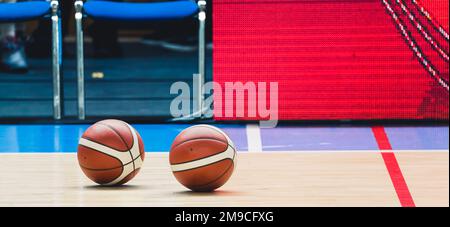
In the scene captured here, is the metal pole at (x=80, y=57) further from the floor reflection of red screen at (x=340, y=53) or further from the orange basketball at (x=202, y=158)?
the orange basketball at (x=202, y=158)

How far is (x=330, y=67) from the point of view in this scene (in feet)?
26.2

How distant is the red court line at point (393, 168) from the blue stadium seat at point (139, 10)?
1.79 metres

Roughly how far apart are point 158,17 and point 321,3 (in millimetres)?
1343

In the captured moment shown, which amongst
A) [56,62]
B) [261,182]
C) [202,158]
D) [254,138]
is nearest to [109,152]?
[202,158]

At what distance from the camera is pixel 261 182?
19.8 ft

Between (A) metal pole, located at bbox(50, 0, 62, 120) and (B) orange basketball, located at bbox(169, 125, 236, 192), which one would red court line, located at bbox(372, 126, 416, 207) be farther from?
(A) metal pole, located at bbox(50, 0, 62, 120)

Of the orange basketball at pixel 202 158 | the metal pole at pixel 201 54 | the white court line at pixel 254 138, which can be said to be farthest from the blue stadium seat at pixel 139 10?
the orange basketball at pixel 202 158

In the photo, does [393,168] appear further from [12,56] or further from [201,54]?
[12,56]

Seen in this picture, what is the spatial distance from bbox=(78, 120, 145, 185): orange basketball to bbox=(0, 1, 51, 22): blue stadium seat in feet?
9.28

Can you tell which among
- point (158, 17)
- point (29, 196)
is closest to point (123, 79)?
point (158, 17)

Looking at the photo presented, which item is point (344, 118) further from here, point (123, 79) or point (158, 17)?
point (123, 79)

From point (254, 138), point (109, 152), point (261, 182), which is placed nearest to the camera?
point (109, 152)

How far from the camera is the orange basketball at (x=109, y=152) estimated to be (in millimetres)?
5664

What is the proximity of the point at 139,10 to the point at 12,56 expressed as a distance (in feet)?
8.92
